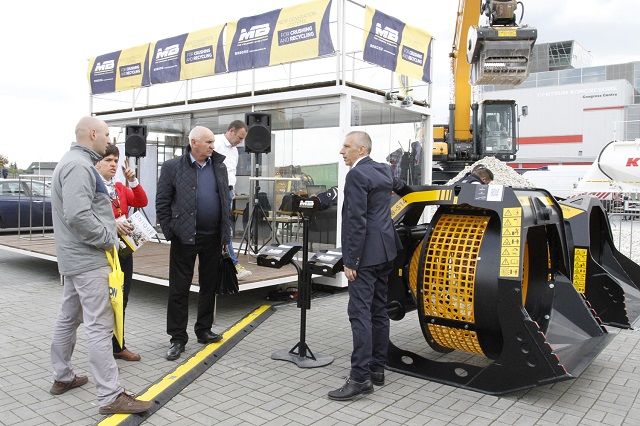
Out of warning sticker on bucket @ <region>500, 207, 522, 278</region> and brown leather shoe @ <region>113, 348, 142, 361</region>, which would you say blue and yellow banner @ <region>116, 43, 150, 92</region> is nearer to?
brown leather shoe @ <region>113, 348, 142, 361</region>

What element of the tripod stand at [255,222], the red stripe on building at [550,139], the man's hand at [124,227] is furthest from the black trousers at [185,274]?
the red stripe on building at [550,139]

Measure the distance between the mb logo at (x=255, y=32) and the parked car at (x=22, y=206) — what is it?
226 inches

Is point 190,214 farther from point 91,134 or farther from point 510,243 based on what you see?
point 510,243

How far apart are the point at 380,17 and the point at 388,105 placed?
1.33 m

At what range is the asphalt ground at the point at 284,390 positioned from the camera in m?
3.73

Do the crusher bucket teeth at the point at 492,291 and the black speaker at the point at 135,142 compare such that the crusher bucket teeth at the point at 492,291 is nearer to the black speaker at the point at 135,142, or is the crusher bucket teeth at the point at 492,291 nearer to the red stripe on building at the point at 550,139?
the black speaker at the point at 135,142

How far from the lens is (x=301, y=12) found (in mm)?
8086

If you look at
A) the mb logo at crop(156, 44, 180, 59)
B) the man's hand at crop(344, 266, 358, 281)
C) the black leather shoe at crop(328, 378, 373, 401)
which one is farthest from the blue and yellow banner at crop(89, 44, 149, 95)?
the black leather shoe at crop(328, 378, 373, 401)

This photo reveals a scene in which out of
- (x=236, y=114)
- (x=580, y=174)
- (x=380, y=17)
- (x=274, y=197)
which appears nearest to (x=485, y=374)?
(x=274, y=197)

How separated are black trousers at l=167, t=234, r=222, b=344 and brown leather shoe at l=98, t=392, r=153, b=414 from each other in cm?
128

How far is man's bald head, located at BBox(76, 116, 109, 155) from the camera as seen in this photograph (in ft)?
12.2

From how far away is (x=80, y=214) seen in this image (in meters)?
3.47

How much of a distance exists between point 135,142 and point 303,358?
6520 mm

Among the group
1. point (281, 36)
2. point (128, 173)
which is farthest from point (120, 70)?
point (128, 173)
